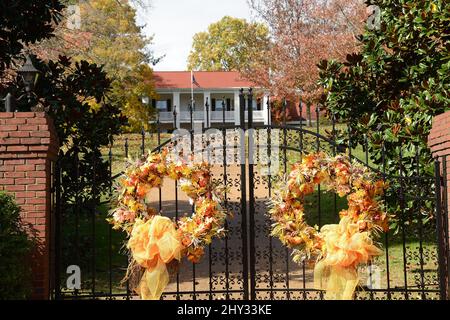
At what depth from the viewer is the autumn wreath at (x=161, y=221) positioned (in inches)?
264

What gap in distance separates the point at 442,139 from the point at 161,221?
3.41 metres

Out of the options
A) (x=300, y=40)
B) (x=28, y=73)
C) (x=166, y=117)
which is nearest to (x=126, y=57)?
(x=300, y=40)

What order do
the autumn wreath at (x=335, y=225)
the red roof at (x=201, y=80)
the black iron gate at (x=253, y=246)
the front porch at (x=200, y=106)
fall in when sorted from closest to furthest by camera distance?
the autumn wreath at (x=335, y=225) < the black iron gate at (x=253, y=246) < the front porch at (x=200, y=106) < the red roof at (x=201, y=80)

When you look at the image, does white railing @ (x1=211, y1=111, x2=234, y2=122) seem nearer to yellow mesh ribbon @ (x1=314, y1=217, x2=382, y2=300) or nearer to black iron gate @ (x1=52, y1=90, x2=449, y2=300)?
black iron gate @ (x1=52, y1=90, x2=449, y2=300)

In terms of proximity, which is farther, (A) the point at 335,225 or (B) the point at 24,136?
(A) the point at 335,225

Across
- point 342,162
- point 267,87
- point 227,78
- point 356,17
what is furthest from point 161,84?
point 342,162

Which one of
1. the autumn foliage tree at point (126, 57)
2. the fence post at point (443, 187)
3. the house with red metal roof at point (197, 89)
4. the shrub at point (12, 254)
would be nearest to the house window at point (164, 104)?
the house with red metal roof at point (197, 89)

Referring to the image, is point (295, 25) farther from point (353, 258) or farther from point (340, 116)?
point (353, 258)

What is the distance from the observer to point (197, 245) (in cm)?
691

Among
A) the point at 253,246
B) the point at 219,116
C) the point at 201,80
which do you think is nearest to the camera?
the point at 253,246

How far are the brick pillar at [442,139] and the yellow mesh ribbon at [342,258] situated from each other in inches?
49.3

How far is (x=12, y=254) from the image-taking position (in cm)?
604

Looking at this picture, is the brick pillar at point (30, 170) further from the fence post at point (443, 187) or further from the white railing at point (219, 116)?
the white railing at point (219, 116)

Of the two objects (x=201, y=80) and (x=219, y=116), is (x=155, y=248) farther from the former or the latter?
(x=201, y=80)
